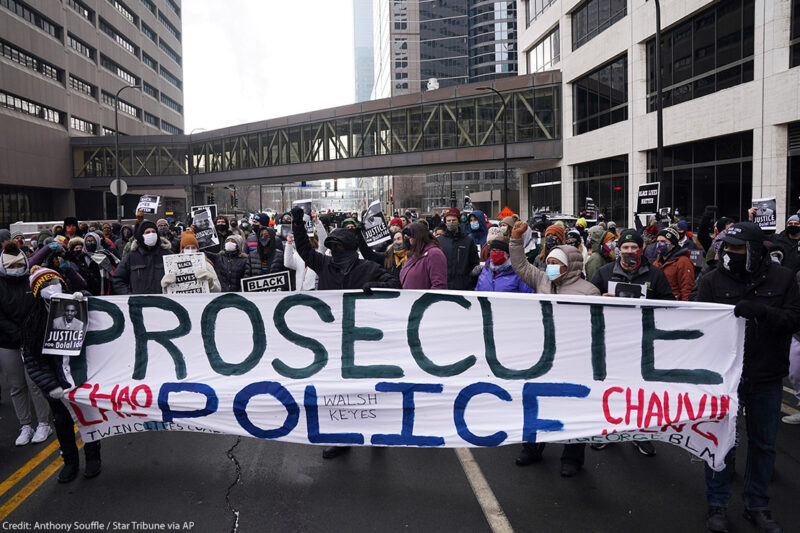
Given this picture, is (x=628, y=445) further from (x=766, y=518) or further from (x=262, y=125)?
(x=262, y=125)

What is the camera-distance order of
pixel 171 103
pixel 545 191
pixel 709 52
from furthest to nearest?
pixel 171 103
pixel 545 191
pixel 709 52

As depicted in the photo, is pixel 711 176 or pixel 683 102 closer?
pixel 711 176

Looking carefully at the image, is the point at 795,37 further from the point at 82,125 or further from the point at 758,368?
the point at 82,125

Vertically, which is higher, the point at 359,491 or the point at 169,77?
the point at 169,77

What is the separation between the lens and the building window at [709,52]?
19891 millimetres

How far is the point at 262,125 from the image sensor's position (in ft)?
167

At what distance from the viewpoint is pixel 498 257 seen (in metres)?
6.10

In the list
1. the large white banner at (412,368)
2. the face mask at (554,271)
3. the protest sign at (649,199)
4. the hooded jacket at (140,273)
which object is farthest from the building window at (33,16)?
the face mask at (554,271)

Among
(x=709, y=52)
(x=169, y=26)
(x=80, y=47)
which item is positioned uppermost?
(x=169, y=26)

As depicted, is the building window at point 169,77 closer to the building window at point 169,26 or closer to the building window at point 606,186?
the building window at point 169,26

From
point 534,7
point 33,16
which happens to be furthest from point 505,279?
point 33,16

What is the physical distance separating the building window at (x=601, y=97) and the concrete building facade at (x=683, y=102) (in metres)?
0.06

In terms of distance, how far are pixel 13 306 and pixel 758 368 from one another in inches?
248

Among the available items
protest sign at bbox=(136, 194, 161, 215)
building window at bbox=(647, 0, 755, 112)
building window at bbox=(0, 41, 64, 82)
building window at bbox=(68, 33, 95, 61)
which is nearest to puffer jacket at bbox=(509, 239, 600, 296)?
protest sign at bbox=(136, 194, 161, 215)
